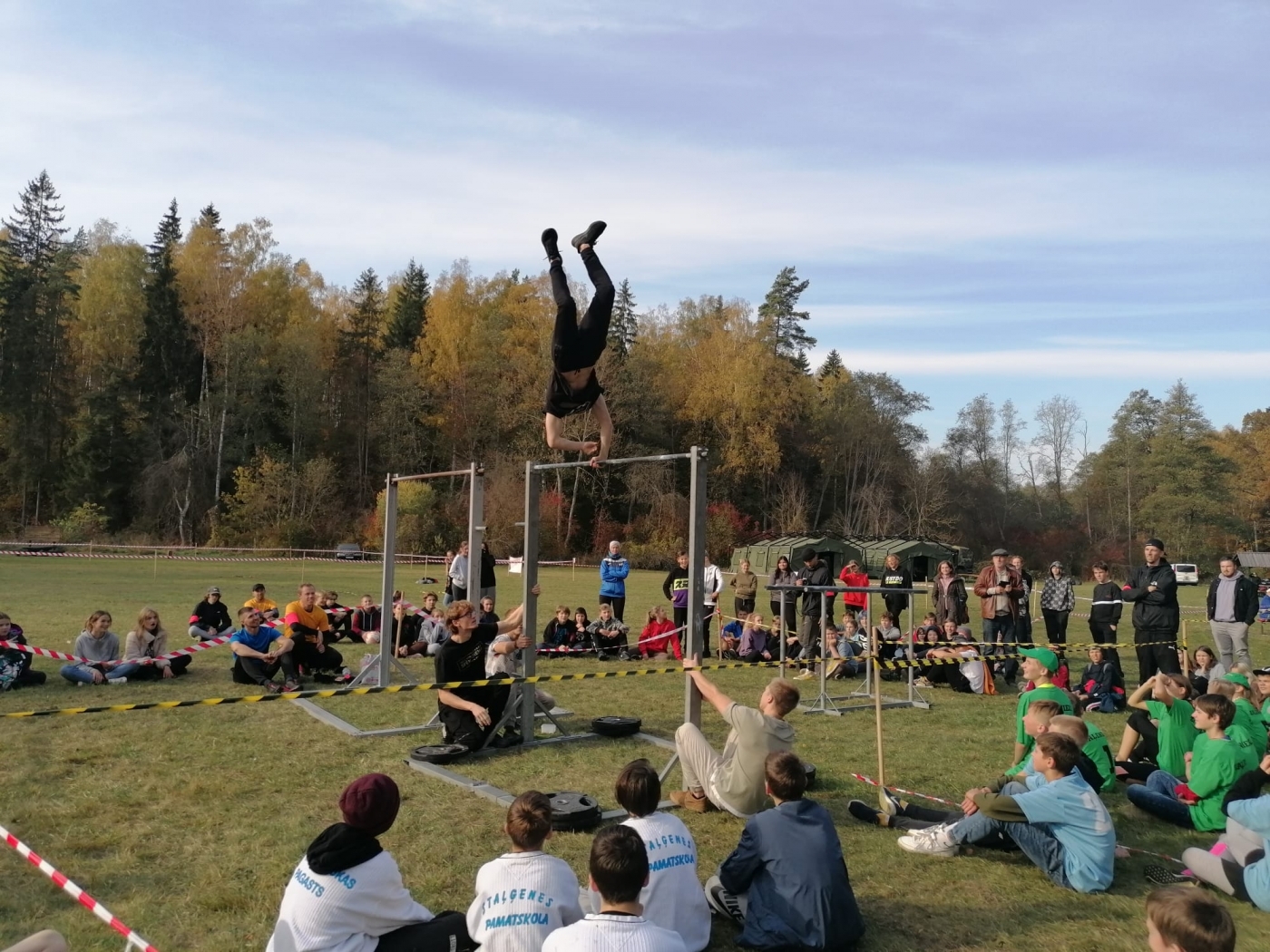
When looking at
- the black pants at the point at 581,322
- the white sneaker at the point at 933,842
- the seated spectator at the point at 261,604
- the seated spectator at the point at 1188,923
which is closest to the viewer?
the seated spectator at the point at 1188,923

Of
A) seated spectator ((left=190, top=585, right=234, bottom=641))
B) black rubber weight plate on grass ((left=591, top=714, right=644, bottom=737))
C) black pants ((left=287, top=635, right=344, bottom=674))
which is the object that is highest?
seated spectator ((left=190, top=585, right=234, bottom=641))

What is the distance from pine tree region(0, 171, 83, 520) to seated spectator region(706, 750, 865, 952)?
49.8 metres

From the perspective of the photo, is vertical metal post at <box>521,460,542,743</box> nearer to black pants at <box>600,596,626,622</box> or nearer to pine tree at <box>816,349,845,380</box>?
black pants at <box>600,596,626,622</box>

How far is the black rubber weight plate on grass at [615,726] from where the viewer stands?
848 cm

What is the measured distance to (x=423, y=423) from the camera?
50.9 meters

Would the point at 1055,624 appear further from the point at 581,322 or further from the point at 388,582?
the point at 581,322

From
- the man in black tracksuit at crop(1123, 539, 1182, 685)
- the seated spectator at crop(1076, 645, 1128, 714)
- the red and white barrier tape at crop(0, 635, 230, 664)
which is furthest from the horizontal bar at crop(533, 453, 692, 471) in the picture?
the man in black tracksuit at crop(1123, 539, 1182, 685)

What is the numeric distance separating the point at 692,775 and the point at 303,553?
1343 inches

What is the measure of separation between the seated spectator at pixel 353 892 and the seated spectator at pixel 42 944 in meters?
0.80

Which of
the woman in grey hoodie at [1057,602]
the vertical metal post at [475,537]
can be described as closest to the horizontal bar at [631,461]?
the vertical metal post at [475,537]

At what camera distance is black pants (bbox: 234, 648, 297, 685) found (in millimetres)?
10977

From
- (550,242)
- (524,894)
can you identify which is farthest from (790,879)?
(550,242)

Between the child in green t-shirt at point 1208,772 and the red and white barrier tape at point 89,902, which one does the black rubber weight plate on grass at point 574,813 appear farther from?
the child in green t-shirt at point 1208,772

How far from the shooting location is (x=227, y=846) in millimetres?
5457
